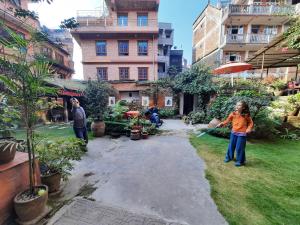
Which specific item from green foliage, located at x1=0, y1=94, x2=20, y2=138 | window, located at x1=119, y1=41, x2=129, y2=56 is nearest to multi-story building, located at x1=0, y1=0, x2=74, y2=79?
green foliage, located at x1=0, y1=94, x2=20, y2=138

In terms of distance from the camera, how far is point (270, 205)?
242 cm

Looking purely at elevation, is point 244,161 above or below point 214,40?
below

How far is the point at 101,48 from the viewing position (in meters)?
15.3

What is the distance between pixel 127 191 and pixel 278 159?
420 centimetres

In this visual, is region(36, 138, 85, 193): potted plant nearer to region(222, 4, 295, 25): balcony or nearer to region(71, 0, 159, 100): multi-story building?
region(71, 0, 159, 100): multi-story building

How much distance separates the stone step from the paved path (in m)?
0.06

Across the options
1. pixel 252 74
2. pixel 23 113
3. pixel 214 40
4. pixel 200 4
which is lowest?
pixel 23 113

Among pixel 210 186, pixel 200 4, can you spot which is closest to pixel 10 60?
pixel 210 186

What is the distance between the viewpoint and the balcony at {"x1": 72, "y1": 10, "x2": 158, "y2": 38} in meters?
14.6

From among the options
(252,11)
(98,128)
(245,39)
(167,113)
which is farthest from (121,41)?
(252,11)

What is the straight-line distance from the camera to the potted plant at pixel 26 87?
1972 millimetres

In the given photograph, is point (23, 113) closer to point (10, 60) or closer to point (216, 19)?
Answer: point (10, 60)

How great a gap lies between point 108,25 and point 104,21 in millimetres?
491

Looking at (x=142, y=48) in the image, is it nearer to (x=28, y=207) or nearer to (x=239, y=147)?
(x=239, y=147)
